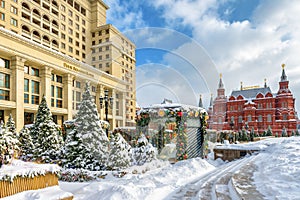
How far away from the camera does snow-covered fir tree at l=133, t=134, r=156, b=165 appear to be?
40.3ft

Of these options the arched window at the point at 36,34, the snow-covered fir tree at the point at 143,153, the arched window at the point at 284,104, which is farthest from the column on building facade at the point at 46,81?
the arched window at the point at 284,104

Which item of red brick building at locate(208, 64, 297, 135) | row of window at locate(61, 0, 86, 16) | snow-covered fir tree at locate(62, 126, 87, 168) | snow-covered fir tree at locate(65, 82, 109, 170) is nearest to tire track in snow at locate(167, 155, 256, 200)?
snow-covered fir tree at locate(65, 82, 109, 170)

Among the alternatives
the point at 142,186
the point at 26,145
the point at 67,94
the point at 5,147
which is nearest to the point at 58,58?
the point at 67,94

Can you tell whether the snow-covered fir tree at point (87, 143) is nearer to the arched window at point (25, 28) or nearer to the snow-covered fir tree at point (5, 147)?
the snow-covered fir tree at point (5, 147)

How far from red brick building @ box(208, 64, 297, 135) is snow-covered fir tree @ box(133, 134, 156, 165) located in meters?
41.3

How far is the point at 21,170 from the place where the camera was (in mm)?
5301

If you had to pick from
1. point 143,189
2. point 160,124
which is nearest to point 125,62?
point 160,124

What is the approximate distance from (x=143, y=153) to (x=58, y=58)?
94.6 feet

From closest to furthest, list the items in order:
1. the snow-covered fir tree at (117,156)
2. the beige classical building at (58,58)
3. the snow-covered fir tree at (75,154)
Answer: the snow-covered fir tree at (75,154) < the snow-covered fir tree at (117,156) < the beige classical building at (58,58)

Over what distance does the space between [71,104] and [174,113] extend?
28.7m

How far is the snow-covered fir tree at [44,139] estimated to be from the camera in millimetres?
13148

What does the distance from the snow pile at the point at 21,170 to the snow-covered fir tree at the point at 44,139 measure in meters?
7.11

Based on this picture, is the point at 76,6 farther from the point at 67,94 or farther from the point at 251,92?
the point at 251,92

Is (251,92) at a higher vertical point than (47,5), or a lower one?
lower
